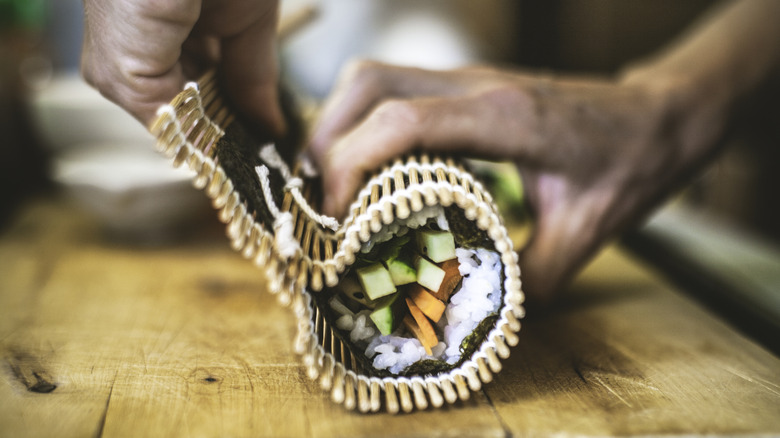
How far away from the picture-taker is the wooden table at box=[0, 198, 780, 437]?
59cm

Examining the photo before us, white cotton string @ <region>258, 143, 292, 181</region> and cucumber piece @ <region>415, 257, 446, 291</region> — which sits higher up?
cucumber piece @ <region>415, 257, 446, 291</region>

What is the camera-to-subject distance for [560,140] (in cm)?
86

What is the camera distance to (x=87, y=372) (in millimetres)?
708

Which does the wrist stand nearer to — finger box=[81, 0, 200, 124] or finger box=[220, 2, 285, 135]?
finger box=[220, 2, 285, 135]

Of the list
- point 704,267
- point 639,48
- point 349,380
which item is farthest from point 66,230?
point 639,48

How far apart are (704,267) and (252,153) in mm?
1192

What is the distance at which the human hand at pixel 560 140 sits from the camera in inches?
33.1

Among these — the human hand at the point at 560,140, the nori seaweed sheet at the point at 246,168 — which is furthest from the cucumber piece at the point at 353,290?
the human hand at the point at 560,140

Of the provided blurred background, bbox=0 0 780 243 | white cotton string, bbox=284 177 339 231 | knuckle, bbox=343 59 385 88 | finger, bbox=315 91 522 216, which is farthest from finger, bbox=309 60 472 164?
blurred background, bbox=0 0 780 243

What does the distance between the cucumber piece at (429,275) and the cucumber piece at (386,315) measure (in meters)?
0.04

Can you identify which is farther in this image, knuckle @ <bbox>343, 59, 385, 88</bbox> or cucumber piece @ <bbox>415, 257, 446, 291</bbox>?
knuckle @ <bbox>343, 59, 385, 88</bbox>

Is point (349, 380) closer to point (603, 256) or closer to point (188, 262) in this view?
point (188, 262)

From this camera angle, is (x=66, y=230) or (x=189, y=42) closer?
(x=189, y=42)

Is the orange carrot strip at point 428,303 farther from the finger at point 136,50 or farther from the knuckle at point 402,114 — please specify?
the finger at point 136,50
